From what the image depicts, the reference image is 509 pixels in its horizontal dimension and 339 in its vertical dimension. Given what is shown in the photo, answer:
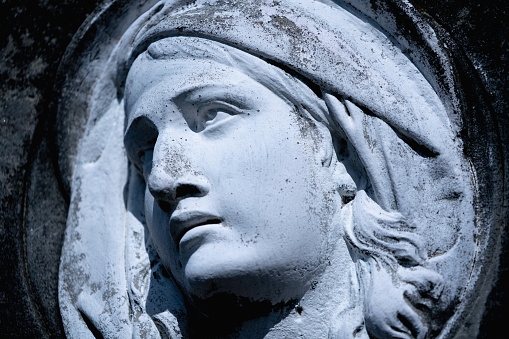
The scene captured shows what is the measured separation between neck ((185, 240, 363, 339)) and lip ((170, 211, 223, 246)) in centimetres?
28

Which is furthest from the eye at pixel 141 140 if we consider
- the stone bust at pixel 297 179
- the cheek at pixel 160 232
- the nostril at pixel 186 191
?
the nostril at pixel 186 191

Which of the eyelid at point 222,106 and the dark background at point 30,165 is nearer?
the eyelid at point 222,106

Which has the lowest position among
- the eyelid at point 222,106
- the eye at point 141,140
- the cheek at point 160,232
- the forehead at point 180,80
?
the cheek at point 160,232

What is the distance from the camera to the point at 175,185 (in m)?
1.86

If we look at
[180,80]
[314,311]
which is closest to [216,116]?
[180,80]

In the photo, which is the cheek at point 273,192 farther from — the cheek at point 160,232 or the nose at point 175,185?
the cheek at point 160,232

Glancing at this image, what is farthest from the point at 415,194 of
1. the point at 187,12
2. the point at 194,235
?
the point at 187,12

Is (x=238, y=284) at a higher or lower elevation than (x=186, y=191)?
lower

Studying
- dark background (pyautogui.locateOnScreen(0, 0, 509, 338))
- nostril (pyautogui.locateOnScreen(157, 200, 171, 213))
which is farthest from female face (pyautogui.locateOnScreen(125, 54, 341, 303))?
dark background (pyautogui.locateOnScreen(0, 0, 509, 338))

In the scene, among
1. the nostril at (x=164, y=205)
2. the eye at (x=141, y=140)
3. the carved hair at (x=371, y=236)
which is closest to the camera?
the carved hair at (x=371, y=236)

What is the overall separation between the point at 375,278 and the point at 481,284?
0.32 m

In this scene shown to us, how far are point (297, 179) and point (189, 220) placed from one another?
1.12ft

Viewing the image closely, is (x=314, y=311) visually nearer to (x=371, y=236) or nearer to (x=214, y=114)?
(x=371, y=236)

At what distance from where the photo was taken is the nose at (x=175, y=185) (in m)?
1.86
